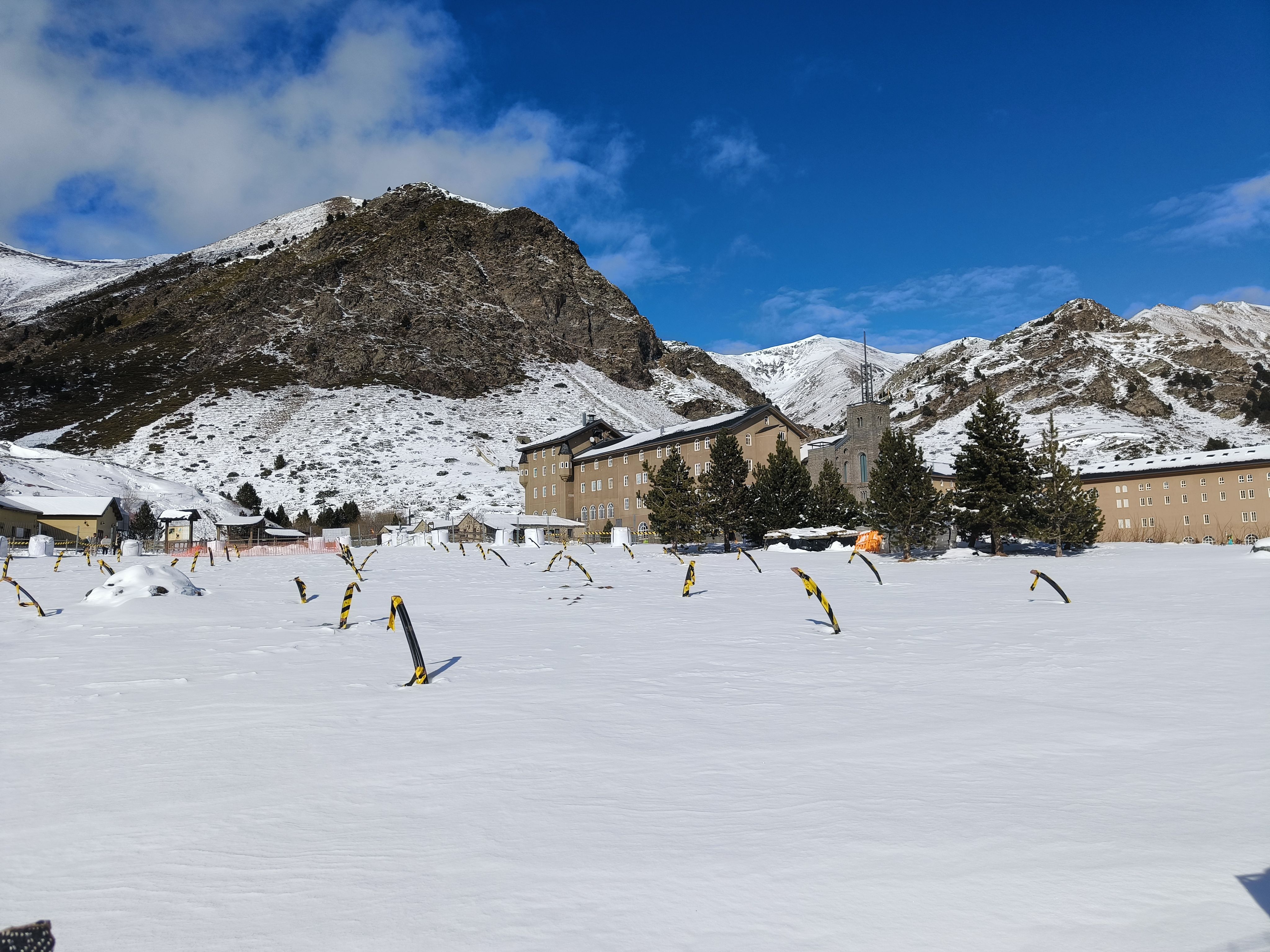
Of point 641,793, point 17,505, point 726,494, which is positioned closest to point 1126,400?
point 726,494

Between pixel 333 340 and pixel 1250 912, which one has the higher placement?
pixel 333 340

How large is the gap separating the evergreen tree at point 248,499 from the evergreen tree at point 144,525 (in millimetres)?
11991

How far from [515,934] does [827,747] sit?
156 inches

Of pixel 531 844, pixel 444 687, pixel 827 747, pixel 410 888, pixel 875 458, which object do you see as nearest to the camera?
pixel 410 888

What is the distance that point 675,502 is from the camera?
176 ft

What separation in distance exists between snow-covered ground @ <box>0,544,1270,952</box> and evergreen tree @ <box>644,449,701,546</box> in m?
39.5

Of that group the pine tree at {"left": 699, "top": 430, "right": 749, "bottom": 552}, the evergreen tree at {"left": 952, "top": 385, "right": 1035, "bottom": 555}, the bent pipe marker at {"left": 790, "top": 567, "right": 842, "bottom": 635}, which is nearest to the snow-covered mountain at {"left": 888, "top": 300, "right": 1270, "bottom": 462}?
the pine tree at {"left": 699, "top": 430, "right": 749, "bottom": 552}

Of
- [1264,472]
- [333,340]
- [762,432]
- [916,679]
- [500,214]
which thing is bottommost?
[916,679]

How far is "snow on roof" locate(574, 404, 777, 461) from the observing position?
2960 inches

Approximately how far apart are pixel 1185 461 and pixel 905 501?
61.8m

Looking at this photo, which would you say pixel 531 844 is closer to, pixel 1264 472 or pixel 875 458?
pixel 875 458

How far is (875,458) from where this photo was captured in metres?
65.2

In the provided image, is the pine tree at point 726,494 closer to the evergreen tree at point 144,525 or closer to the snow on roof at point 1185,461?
the snow on roof at point 1185,461

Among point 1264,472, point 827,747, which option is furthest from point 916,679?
point 1264,472
